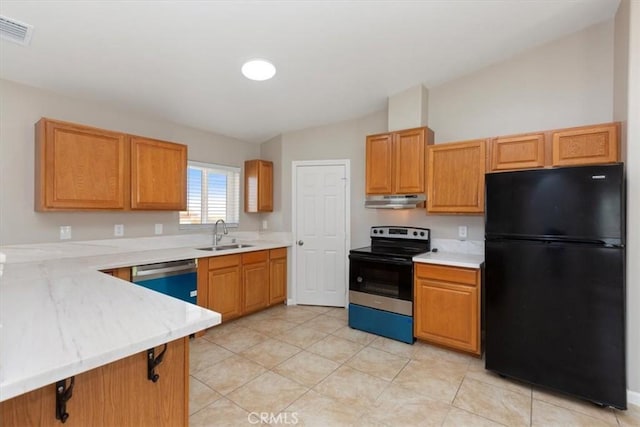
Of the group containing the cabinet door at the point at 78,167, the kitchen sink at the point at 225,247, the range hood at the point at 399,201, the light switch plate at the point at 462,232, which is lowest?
the kitchen sink at the point at 225,247

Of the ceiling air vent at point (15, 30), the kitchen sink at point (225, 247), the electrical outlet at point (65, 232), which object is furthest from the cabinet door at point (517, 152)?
the electrical outlet at point (65, 232)

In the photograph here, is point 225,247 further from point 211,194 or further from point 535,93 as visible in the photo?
point 535,93

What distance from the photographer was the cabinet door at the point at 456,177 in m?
2.87

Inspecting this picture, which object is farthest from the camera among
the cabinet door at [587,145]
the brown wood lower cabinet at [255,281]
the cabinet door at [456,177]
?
the brown wood lower cabinet at [255,281]

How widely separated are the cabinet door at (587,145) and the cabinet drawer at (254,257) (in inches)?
123

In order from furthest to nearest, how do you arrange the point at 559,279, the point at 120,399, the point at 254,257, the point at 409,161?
the point at 254,257 → the point at 409,161 → the point at 559,279 → the point at 120,399

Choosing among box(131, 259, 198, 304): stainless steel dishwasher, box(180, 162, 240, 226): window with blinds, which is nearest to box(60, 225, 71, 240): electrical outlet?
box(131, 259, 198, 304): stainless steel dishwasher

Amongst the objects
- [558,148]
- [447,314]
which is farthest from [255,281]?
[558,148]

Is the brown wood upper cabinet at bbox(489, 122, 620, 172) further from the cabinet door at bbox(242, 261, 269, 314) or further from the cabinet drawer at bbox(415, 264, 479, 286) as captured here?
the cabinet door at bbox(242, 261, 269, 314)

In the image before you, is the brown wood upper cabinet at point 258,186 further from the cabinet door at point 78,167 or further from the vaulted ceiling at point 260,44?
the cabinet door at point 78,167

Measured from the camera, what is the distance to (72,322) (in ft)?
3.80

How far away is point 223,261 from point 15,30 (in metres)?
2.42

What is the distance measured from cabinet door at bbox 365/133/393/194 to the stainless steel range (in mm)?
538

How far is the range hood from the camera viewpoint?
325 centimetres
